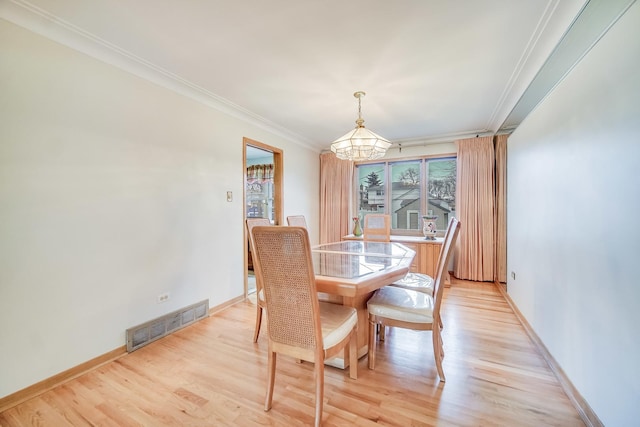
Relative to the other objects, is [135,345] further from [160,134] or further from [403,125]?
[403,125]

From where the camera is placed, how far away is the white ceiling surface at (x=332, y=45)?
1599 mm

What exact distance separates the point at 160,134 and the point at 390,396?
2818 millimetres

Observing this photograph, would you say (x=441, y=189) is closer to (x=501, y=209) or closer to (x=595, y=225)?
(x=501, y=209)

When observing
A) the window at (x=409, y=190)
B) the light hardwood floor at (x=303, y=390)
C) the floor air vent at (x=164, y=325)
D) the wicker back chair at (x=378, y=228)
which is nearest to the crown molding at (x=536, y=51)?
the window at (x=409, y=190)

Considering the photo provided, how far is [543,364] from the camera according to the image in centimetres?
191

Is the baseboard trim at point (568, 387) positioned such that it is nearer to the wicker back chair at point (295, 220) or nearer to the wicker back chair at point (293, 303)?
the wicker back chair at point (293, 303)

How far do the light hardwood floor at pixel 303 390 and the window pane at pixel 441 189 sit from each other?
8.62ft

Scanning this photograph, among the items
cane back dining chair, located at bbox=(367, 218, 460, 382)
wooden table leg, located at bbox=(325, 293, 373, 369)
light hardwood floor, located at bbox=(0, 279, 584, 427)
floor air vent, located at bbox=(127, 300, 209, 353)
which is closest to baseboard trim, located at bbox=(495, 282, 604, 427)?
light hardwood floor, located at bbox=(0, 279, 584, 427)

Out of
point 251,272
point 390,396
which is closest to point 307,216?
point 251,272

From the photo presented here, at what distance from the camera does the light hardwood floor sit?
1438 millimetres

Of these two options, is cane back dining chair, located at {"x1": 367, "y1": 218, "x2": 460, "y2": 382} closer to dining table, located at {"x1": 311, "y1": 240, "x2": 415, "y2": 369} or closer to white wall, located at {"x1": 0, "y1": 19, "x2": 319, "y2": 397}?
dining table, located at {"x1": 311, "y1": 240, "x2": 415, "y2": 369}

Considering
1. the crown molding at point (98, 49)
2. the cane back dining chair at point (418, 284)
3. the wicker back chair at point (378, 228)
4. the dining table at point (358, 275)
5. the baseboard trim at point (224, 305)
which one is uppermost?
the crown molding at point (98, 49)

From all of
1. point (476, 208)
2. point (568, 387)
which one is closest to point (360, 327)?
point (568, 387)

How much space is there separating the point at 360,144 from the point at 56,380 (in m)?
2.94
